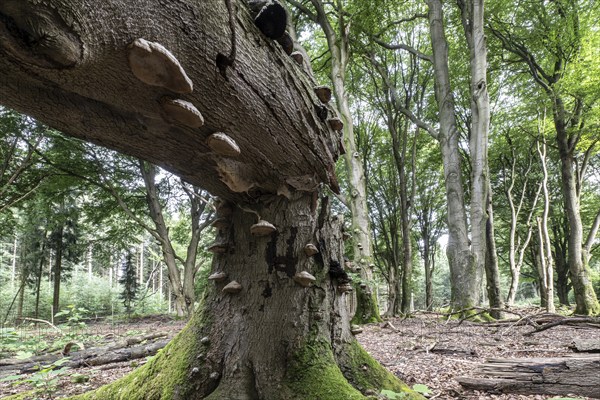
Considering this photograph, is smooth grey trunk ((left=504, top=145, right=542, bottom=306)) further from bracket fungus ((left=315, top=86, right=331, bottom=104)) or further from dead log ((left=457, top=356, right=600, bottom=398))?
bracket fungus ((left=315, top=86, right=331, bottom=104))

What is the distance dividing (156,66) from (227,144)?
507mm

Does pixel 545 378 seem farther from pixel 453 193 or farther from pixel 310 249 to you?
pixel 453 193

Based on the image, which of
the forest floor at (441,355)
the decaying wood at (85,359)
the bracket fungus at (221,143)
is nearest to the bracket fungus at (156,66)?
the bracket fungus at (221,143)

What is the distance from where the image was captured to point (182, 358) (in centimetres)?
239

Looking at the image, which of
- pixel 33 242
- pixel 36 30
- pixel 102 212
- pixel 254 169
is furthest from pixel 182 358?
pixel 33 242

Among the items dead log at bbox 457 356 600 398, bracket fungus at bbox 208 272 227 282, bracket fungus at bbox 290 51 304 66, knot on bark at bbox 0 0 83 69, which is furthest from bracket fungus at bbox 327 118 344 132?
dead log at bbox 457 356 600 398

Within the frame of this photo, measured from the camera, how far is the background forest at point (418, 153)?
391 inches

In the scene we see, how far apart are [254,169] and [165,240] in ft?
42.5

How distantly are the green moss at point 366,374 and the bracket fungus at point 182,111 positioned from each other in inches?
86.1

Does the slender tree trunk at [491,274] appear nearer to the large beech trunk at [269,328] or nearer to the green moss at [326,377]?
the green moss at [326,377]

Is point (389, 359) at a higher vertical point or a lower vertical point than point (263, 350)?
lower

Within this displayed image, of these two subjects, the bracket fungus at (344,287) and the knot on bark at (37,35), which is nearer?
the knot on bark at (37,35)

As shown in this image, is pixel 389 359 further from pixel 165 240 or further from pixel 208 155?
pixel 165 240

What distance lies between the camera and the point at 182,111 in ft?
4.39
